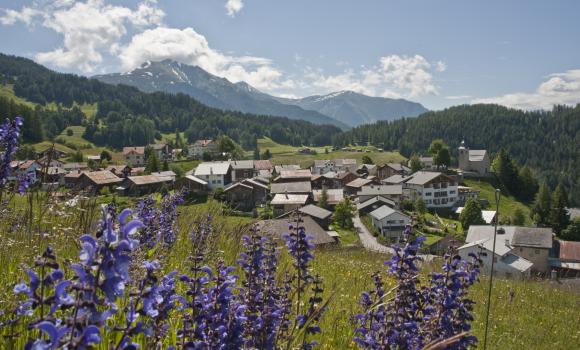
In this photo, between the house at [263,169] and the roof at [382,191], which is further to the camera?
the house at [263,169]

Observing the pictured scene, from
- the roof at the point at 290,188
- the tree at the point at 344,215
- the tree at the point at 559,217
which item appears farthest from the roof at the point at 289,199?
the tree at the point at 559,217

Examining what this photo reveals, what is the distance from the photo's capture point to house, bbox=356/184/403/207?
86438 mm

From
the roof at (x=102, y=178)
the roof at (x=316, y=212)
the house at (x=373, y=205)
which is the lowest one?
the house at (x=373, y=205)

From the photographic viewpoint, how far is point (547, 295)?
44.8ft

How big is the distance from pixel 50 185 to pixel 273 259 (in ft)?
14.9

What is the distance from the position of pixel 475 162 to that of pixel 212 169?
83.6 meters

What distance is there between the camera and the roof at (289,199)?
74.3 m

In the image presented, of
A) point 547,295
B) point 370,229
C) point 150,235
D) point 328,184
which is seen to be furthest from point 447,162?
point 150,235

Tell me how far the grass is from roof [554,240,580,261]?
28.4 meters

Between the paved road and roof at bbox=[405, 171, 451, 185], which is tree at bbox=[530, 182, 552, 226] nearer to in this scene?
roof at bbox=[405, 171, 451, 185]

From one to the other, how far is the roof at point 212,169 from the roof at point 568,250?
224 feet

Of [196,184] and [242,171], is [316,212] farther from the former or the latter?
[242,171]

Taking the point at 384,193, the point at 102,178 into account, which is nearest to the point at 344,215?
the point at 384,193

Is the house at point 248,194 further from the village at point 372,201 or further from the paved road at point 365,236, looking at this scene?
the paved road at point 365,236
